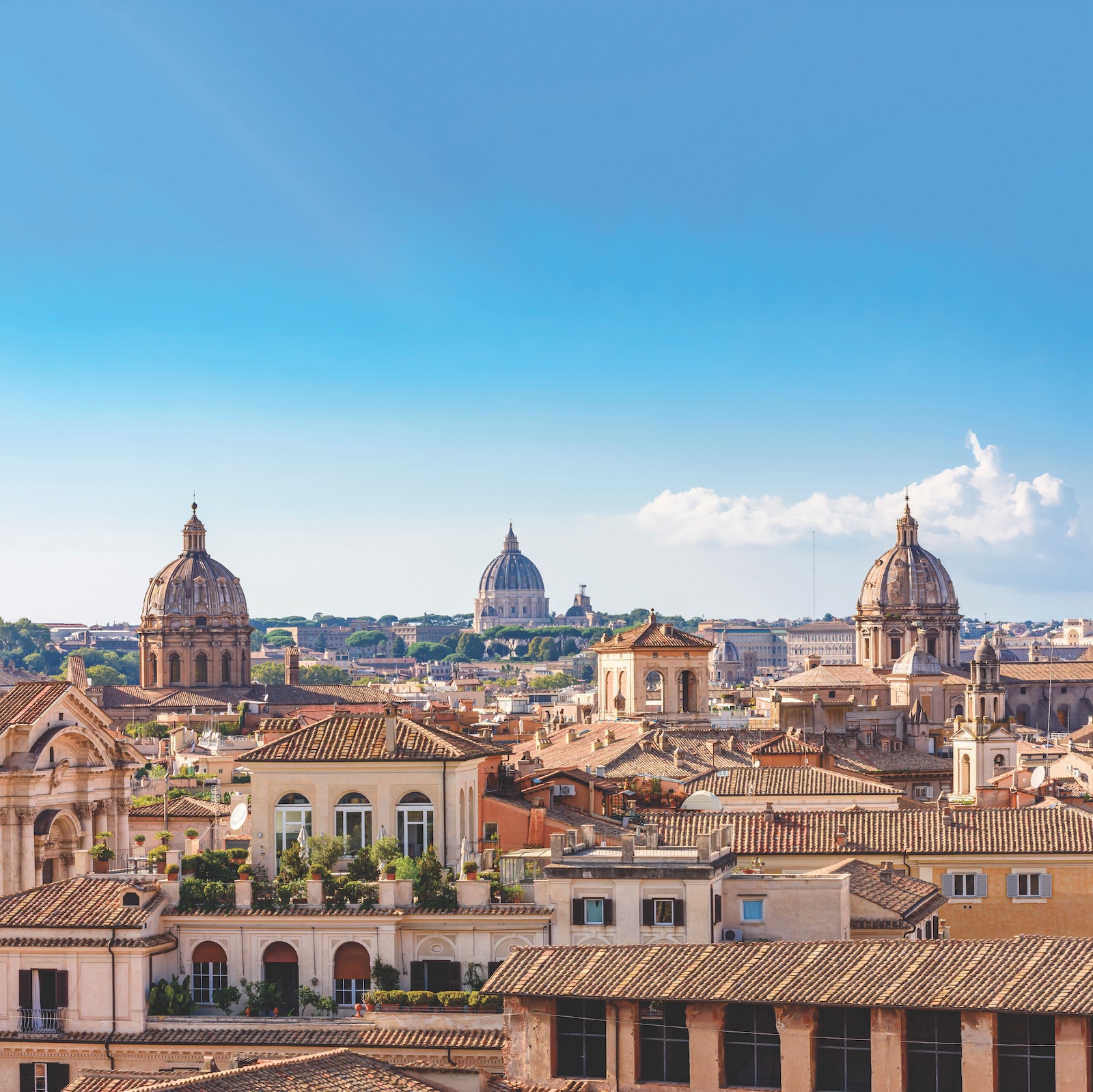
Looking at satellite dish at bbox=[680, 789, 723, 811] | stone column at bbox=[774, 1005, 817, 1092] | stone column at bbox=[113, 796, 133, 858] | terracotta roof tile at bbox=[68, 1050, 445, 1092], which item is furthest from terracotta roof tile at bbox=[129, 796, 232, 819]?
stone column at bbox=[774, 1005, 817, 1092]

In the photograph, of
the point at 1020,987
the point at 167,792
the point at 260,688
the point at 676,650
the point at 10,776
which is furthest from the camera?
the point at 260,688

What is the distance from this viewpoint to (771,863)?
37031mm

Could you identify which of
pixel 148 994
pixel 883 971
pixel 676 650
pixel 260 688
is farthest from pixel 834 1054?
pixel 260 688

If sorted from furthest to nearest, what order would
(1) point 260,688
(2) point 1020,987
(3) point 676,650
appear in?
(1) point 260,688
(3) point 676,650
(2) point 1020,987

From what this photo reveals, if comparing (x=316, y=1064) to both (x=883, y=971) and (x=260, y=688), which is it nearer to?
(x=883, y=971)

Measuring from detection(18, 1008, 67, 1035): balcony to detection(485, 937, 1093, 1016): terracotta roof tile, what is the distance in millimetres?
6672

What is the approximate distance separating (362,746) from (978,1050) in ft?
43.3

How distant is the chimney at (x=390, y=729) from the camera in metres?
34.9

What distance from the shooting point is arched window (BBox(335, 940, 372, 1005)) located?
30922 millimetres

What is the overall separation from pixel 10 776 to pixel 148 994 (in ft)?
35.0

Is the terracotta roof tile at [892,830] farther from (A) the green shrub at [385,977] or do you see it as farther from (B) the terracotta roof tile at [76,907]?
(B) the terracotta roof tile at [76,907]

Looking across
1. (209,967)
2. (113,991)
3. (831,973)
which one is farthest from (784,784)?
(831,973)

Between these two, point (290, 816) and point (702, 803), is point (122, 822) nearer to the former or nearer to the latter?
point (290, 816)

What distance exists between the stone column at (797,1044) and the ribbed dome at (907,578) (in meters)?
115
